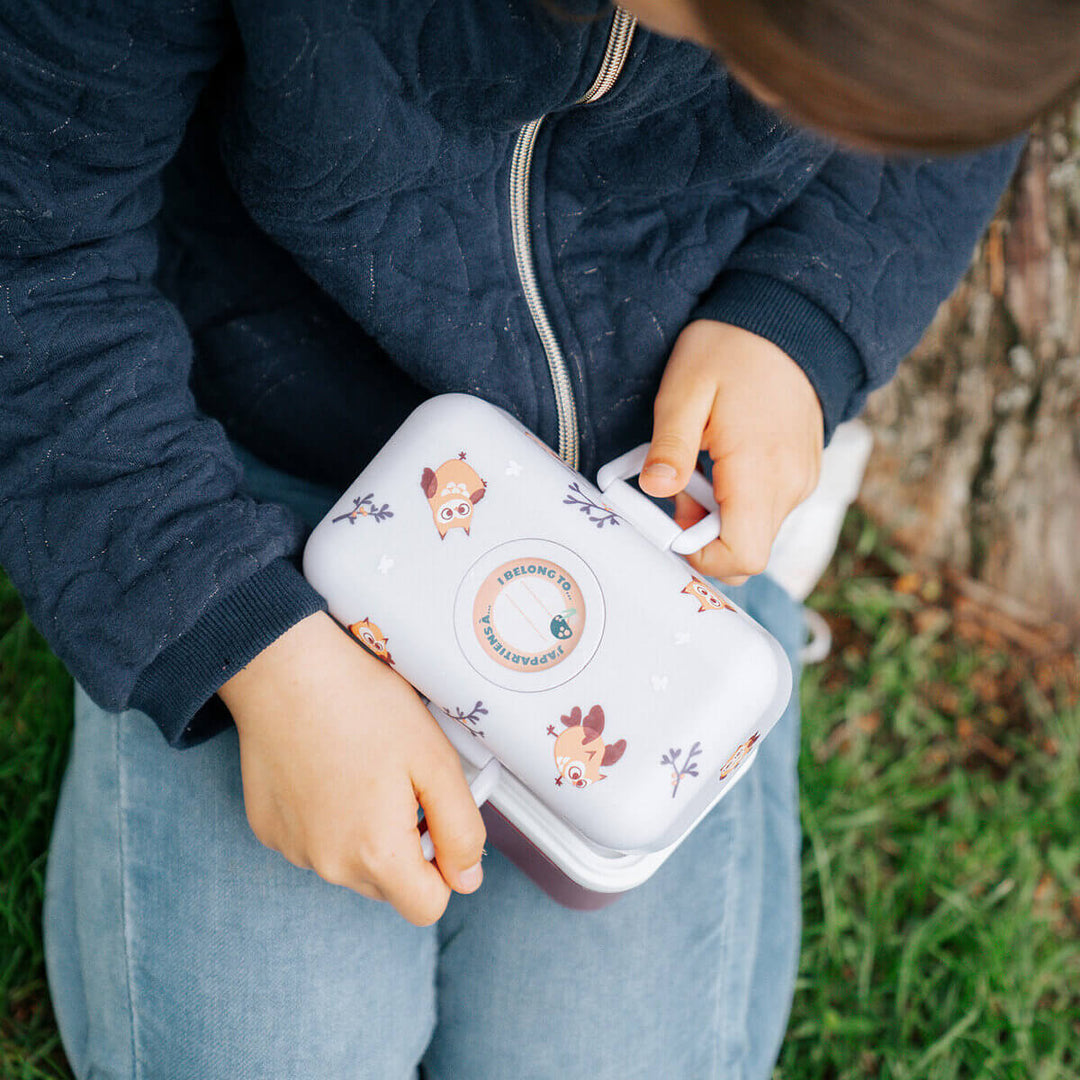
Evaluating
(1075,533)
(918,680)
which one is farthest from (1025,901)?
(1075,533)

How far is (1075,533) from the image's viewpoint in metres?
1.38

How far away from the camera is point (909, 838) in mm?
1326

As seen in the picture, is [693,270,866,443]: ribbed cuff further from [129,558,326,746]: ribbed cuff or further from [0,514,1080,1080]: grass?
[0,514,1080,1080]: grass

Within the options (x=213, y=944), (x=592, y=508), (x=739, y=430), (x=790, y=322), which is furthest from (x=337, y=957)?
(x=790, y=322)

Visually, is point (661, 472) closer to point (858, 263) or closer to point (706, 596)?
point (706, 596)

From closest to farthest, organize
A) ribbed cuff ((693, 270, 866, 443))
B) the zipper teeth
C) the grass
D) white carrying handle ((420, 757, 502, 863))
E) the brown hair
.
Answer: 1. the brown hair
2. the zipper teeth
3. white carrying handle ((420, 757, 502, 863))
4. ribbed cuff ((693, 270, 866, 443))
5. the grass

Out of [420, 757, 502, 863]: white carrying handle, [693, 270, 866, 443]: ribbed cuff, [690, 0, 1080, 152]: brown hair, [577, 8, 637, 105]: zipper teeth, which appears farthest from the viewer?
[693, 270, 866, 443]: ribbed cuff

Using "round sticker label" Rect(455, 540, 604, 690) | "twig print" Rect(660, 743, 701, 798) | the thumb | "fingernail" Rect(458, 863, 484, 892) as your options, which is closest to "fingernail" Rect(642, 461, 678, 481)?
the thumb

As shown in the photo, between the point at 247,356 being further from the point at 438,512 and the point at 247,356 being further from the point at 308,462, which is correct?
the point at 438,512

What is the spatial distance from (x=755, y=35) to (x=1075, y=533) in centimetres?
114

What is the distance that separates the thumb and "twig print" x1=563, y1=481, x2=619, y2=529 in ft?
0.16

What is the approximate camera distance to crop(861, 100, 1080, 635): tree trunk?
1165 mm

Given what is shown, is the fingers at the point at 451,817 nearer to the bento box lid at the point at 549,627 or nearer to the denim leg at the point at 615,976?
the bento box lid at the point at 549,627

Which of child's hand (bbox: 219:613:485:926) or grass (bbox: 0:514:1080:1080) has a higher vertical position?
child's hand (bbox: 219:613:485:926)
